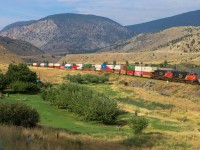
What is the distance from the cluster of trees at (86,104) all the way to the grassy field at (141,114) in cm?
96

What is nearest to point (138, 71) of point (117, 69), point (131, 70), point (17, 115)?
point (131, 70)

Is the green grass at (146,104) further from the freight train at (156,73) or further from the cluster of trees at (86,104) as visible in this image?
the freight train at (156,73)

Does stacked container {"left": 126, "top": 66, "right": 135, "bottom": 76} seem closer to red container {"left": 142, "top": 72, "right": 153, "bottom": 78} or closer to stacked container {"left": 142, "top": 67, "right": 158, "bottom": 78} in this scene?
stacked container {"left": 142, "top": 67, "right": 158, "bottom": 78}

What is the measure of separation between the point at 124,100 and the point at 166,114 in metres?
13.4

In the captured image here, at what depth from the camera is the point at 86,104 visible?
155 feet

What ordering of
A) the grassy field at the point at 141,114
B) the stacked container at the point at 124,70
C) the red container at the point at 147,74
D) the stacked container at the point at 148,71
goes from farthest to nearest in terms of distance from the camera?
the stacked container at the point at 124,70
the red container at the point at 147,74
the stacked container at the point at 148,71
the grassy field at the point at 141,114

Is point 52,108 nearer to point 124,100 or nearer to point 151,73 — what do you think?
point 124,100

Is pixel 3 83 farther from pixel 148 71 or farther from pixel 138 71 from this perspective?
pixel 138 71

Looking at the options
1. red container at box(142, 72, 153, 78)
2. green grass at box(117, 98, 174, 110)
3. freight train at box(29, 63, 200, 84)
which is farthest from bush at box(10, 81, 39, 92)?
red container at box(142, 72, 153, 78)

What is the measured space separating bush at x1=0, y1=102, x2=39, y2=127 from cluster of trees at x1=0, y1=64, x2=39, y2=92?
3852 centimetres

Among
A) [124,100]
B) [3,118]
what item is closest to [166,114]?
Result: [124,100]

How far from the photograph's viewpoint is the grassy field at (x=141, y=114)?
23.2m

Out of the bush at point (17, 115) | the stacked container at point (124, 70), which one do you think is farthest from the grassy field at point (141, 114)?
the stacked container at point (124, 70)

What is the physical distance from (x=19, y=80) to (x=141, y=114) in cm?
2578
